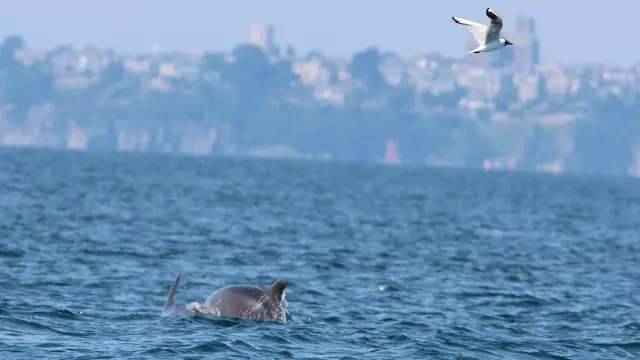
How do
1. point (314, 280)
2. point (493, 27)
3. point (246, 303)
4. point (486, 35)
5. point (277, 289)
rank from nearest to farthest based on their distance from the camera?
point (493, 27), point (486, 35), point (277, 289), point (246, 303), point (314, 280)

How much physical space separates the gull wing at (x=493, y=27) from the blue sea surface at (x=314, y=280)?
18.0 feet

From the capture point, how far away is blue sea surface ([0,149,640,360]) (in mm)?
22484

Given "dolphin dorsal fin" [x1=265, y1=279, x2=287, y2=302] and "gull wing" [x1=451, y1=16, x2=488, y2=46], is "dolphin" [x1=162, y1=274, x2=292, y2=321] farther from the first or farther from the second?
"gull wing" [x1=451, y1=16, x2=488, y2=46]

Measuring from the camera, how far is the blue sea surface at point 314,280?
2248cm

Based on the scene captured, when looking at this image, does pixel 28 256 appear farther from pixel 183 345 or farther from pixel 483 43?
pixel 483 43

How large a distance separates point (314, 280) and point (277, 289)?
10535mm

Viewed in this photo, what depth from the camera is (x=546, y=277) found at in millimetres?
37719

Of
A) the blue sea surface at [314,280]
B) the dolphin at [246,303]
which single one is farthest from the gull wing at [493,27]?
the dolphin at [246,303]

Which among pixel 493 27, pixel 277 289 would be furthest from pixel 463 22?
pixel 277 289

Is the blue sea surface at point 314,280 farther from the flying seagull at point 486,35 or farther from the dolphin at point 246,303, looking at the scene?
the flying seagull at point 486,35

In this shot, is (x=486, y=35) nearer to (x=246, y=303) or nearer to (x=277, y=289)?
(x=277, y=289)

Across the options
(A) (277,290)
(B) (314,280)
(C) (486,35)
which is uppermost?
(C) (486,35)

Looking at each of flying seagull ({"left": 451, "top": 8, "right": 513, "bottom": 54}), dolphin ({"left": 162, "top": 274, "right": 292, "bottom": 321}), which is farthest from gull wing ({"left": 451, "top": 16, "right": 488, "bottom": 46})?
dolphin ({"left": 162, "top": 274, "right": 292, "bottom": 321})

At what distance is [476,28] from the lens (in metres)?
19.5
